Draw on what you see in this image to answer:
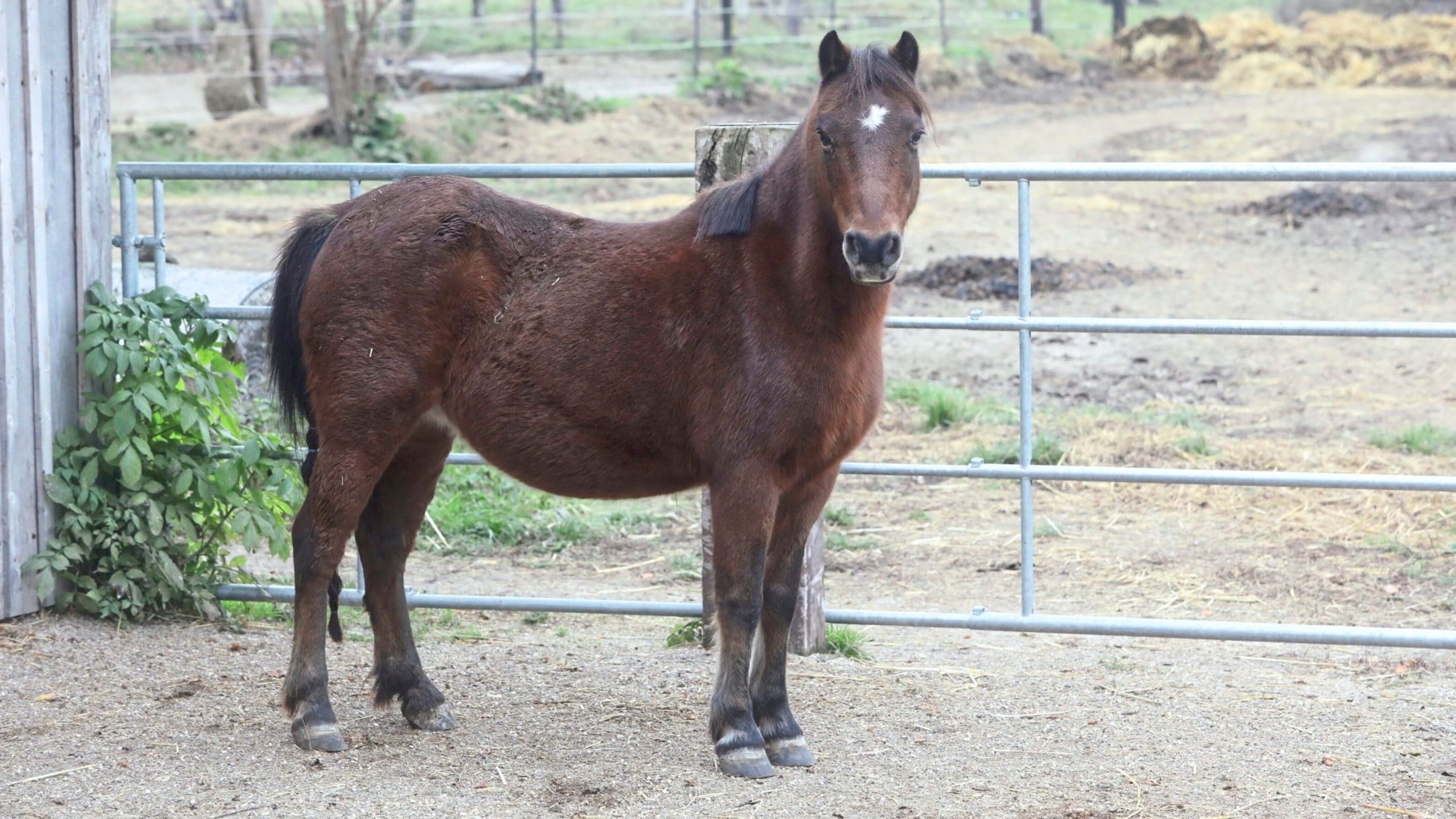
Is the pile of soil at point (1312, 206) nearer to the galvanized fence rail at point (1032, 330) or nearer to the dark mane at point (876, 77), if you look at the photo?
the galvanized fence rail at point (1032, 330)

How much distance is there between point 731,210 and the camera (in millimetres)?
3996

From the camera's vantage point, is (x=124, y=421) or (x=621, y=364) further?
(x=124, y=421)

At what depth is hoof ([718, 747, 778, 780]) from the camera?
388 cm

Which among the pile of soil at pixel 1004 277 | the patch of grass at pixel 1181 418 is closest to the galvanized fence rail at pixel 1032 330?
the patch of grass at pixel 1181 418

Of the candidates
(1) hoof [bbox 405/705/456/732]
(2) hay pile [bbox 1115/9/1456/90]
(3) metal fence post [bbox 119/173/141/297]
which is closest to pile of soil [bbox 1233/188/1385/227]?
(2) hay pile [bbox 1115/9/1456/90]

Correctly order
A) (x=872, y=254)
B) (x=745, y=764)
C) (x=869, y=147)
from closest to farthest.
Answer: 1. (x=872, y=254)
2. (x=869, y=147)
3. (x=745, y=764)

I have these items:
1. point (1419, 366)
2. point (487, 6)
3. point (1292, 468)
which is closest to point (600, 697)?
point (1292, 468)

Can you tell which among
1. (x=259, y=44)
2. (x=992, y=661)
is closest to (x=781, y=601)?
(x=992, y=661)

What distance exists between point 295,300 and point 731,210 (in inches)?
54.9

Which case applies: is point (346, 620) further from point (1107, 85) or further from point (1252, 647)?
point (1107, 85)

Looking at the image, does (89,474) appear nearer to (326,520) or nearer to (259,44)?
(326,520)

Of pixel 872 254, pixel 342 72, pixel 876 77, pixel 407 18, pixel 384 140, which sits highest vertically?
pixel 407 18

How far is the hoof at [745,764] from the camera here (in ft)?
12.7

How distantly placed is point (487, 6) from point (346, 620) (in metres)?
30.4
